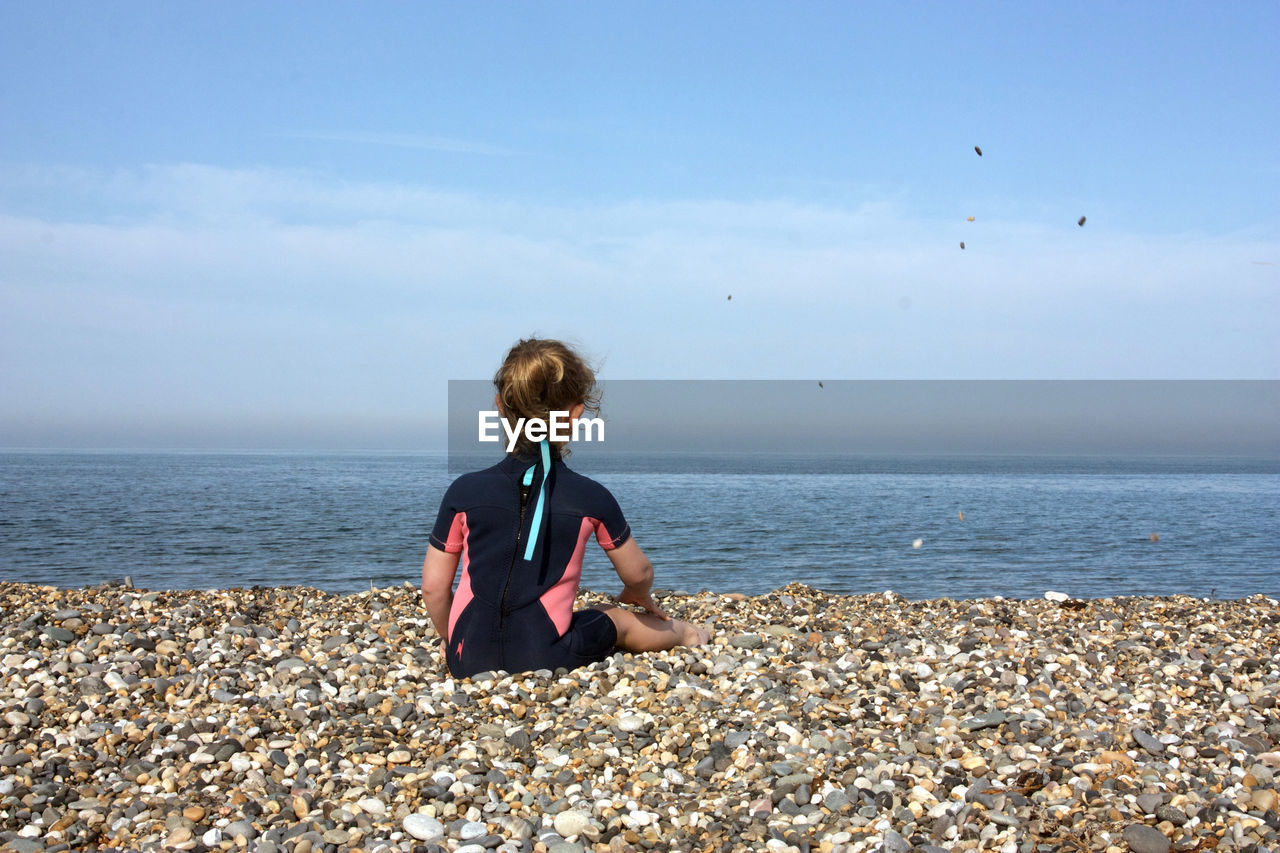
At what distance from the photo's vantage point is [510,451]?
5227 millimetres

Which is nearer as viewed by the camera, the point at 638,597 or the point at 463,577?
the point at 463,577

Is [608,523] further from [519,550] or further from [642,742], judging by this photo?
[642,742]

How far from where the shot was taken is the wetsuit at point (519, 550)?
16.7 ft

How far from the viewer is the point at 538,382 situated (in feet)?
16.7

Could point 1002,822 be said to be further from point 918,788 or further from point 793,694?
point 793,694

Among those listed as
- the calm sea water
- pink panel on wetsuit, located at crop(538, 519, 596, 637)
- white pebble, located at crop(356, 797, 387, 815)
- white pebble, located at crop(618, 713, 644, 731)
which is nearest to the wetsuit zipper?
pink panel on wetsuit, located at crop(538, 519, 596, 637)

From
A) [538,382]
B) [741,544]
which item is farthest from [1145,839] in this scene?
[741,544]

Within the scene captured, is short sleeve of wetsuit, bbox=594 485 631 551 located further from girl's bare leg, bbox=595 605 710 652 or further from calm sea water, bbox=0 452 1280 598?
calm sea water, bbox=0 452 1280 598

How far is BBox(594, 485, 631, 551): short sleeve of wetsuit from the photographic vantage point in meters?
5.14

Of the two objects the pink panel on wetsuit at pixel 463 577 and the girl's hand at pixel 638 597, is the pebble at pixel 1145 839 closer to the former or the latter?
the girl's hand at pixel 638 597

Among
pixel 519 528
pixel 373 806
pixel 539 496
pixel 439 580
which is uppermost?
pixel 539 496

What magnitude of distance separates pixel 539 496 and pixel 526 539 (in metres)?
0.26

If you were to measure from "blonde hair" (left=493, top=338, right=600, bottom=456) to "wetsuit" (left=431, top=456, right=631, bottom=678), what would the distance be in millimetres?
287

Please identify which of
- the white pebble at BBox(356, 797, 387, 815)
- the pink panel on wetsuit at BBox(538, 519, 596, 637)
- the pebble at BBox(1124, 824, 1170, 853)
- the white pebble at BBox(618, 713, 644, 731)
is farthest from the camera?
the pink panel on wetsuit at BBox(538, 519, 596, 637)
